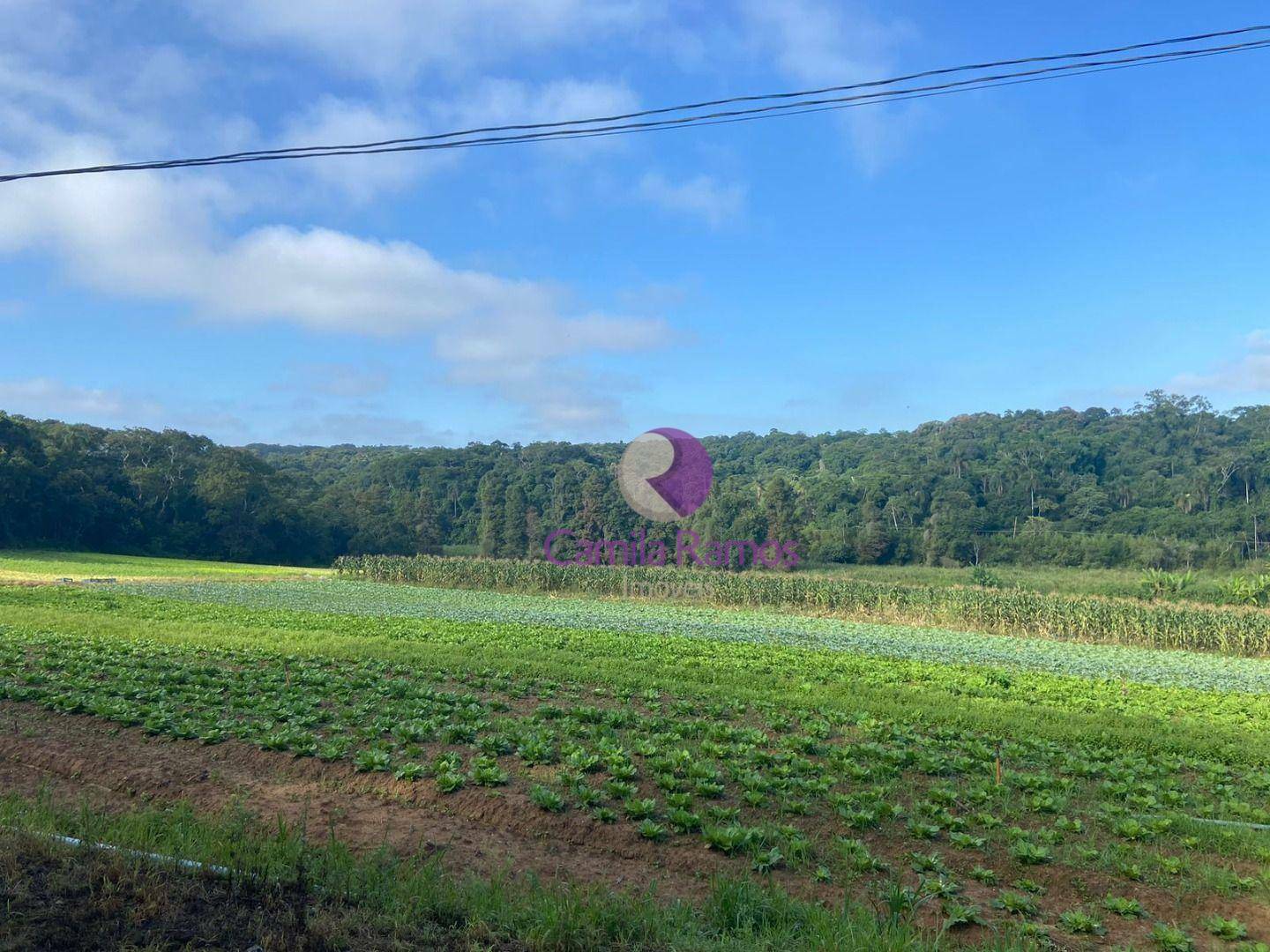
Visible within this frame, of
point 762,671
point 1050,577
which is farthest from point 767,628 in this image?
point 1050,577

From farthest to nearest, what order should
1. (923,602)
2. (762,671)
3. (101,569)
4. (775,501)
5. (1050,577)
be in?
(775,501) → (1050,577) → (101,569) → (923,602) → (762,671)

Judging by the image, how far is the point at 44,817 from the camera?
6207mm

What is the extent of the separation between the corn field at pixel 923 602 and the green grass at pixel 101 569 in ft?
38.7

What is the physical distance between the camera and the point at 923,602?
1446 inches

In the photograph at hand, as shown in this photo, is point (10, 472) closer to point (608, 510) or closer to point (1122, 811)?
point (608, 510)

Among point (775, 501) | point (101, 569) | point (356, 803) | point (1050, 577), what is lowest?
point (101, 569)

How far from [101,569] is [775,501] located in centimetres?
5226

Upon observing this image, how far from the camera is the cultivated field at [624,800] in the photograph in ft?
17.2

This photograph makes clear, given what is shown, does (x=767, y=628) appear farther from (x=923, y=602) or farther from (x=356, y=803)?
(x=356, y=803)

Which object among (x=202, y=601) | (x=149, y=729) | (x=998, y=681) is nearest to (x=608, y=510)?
(x=202, y=601)

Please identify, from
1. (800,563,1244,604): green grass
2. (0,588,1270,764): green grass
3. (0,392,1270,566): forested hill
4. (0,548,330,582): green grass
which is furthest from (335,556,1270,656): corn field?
(0,392,1270,566): forested hill

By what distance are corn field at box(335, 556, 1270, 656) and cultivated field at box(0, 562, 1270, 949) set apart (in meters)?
15.8

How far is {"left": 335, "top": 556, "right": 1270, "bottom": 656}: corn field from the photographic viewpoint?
3102 centimetres

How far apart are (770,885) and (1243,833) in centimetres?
517
